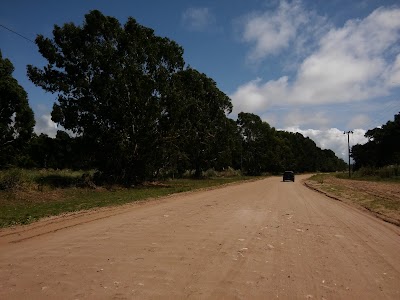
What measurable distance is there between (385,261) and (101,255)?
5.84 meters

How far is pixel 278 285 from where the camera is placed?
6164 mm

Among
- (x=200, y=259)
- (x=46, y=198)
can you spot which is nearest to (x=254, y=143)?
(x=46, y=198)

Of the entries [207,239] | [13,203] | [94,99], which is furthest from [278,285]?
[94,99]

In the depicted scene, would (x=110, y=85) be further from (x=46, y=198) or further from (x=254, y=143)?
(x=254, y=143)

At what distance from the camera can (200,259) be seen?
25.2 feet

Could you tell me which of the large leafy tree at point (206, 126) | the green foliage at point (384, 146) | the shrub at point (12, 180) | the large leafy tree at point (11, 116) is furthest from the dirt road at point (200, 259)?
the green foliage at point (384, 146)

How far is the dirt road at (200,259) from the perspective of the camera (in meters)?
5.87

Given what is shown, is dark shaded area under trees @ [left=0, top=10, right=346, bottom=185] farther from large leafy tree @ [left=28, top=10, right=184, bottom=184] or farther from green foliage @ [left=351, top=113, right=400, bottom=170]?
green foliage @ [left=351, top=113, right=400, bottom=170]

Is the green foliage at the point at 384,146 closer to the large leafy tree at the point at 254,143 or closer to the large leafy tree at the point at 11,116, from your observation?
the large leafy tree at the point at 254,143

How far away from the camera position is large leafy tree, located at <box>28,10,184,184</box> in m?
29.8

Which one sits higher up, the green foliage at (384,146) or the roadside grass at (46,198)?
the green foliage at (384,146)

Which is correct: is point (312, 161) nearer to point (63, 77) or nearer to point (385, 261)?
point (63, 77)

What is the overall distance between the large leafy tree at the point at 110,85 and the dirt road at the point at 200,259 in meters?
18.6

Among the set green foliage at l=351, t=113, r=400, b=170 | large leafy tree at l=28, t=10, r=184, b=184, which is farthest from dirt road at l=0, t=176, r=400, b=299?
green foliage at l=351, t=113, r=400, b=170
